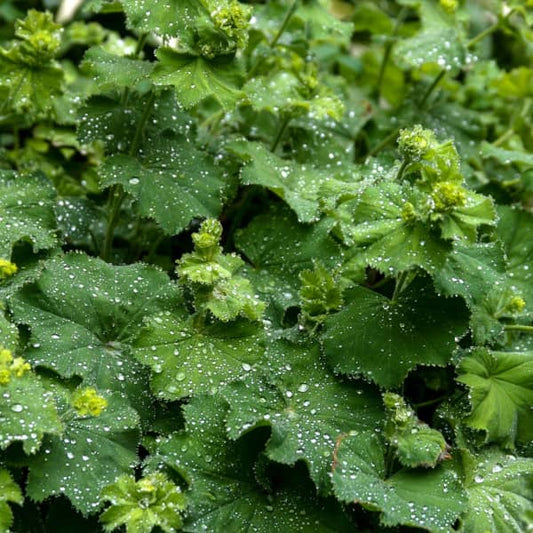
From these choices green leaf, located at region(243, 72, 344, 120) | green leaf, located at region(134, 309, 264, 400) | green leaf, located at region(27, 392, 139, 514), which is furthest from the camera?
green leaf, located at region(243, 72, 344, 120)

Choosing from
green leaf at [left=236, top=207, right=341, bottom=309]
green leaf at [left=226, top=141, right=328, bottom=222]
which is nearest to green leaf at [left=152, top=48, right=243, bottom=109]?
green leaf at [left=226, top=141, right=328, bottom=222]

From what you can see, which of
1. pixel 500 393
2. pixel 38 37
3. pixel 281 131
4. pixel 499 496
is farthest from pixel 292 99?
pixel 499 496

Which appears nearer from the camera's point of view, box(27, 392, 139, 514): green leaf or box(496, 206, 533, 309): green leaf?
box(27, 392, 139, 514): green leaf

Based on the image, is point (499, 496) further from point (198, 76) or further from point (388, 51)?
point (388, 51)

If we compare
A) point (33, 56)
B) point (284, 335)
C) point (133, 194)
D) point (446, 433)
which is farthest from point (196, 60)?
point (446, 433)

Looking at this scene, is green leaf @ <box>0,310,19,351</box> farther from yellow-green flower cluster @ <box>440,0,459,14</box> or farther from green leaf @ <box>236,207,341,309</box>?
yellow-green flower cluster @ <box>440,0,459,14</box>

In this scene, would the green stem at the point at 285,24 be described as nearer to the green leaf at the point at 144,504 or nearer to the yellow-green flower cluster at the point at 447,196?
the yellow-green flower cluster at the point at 447,196
